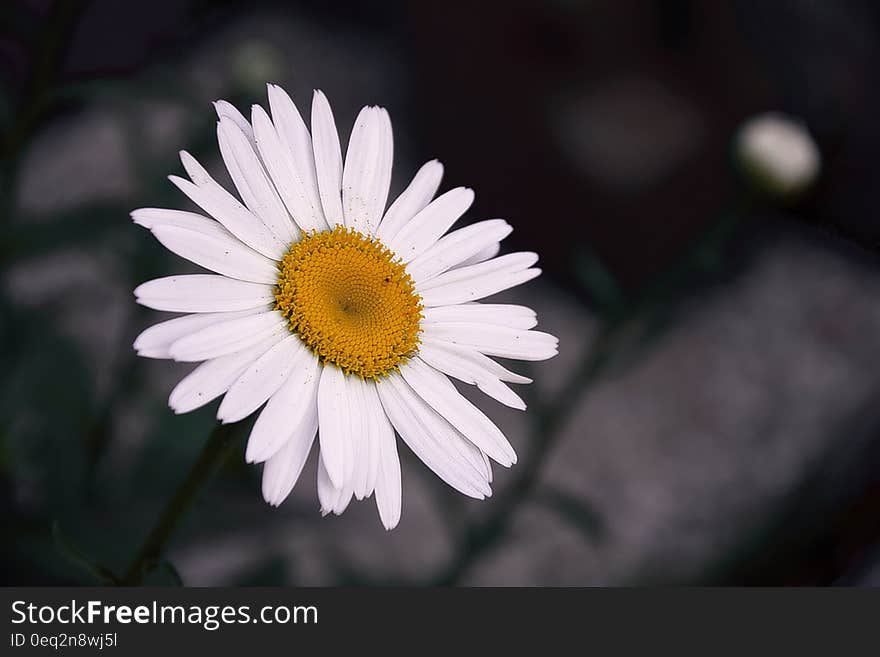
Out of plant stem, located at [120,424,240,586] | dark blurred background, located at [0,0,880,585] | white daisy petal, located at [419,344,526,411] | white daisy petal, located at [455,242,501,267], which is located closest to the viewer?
plant stem, located at [120,424,240,586]

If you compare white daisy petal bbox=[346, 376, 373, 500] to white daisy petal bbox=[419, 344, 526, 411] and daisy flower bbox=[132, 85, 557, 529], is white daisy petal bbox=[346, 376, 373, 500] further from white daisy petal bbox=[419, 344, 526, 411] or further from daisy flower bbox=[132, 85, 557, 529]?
white daisy petal bbox=[419, 344, 526, 411]

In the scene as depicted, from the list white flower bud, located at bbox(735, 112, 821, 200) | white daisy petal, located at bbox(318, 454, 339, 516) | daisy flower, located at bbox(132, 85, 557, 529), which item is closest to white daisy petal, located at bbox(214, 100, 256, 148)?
daisy flower, located at bbox(132, 85, 557, 529)

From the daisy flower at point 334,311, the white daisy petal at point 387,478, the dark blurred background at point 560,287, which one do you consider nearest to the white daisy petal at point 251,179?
the daisy flower at point 334,311

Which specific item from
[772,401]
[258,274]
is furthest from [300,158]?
[772,401]

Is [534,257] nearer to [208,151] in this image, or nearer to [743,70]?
[208,151]

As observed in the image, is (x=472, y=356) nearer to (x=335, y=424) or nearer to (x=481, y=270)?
(x=481, y=270)

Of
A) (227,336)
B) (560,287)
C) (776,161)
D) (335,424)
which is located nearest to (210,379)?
(227,336)

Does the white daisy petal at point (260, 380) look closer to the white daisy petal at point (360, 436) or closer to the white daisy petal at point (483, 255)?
the white daisy petal at point (360, 436)
